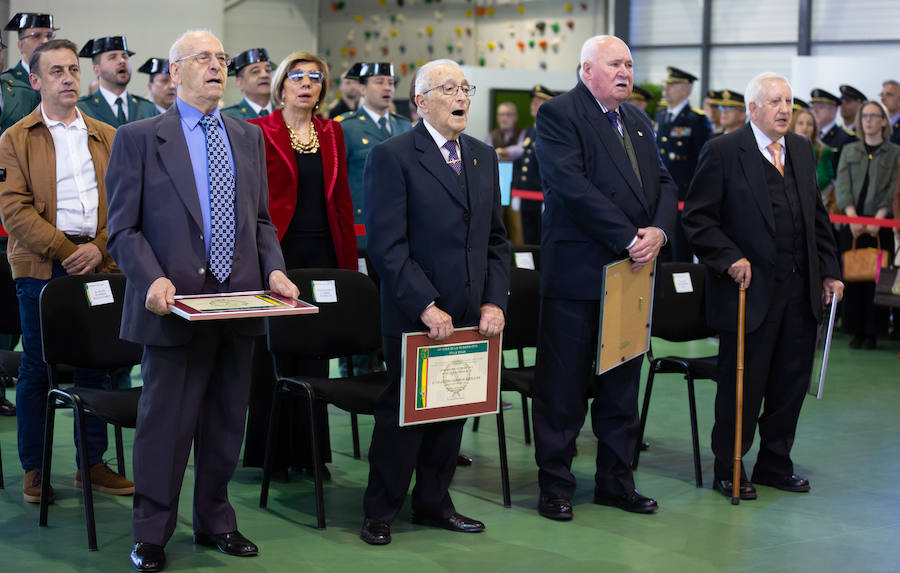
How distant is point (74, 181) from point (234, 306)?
4.48 ft

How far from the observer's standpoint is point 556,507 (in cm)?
412

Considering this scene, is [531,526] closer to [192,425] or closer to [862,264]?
[192,425]

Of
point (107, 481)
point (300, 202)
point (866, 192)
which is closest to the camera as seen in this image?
point (107, 481)

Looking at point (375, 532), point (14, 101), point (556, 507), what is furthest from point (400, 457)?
point (14, 101)

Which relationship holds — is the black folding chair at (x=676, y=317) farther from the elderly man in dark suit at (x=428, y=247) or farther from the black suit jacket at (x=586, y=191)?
the elderly man in dark suit at (x=428, y=247)

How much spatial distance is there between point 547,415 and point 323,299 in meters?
0.98

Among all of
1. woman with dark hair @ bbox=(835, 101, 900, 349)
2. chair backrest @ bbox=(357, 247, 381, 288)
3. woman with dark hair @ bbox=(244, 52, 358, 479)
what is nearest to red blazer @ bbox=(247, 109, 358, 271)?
woman with dark hair @ bbox=(244, 52, 358, 479)

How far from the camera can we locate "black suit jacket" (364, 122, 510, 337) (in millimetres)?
3664

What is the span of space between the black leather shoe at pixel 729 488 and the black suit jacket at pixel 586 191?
40.5 inches

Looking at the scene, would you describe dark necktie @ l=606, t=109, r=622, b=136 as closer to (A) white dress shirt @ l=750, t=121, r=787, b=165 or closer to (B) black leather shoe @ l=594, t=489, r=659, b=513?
(A) white dress shirt @ l=750, t=121, r=787, b=165

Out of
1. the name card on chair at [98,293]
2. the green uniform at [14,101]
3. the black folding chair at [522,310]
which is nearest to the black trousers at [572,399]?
the black folding chair at [522,310]

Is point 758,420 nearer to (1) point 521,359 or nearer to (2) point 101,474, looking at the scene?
(1) point 521,359

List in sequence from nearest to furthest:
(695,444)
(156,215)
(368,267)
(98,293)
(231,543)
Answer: (156,215) → (231,543) → (98,293) → (695,444) → (368,267)

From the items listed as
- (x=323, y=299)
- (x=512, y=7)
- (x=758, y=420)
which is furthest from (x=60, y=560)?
(x=512, y=7)
